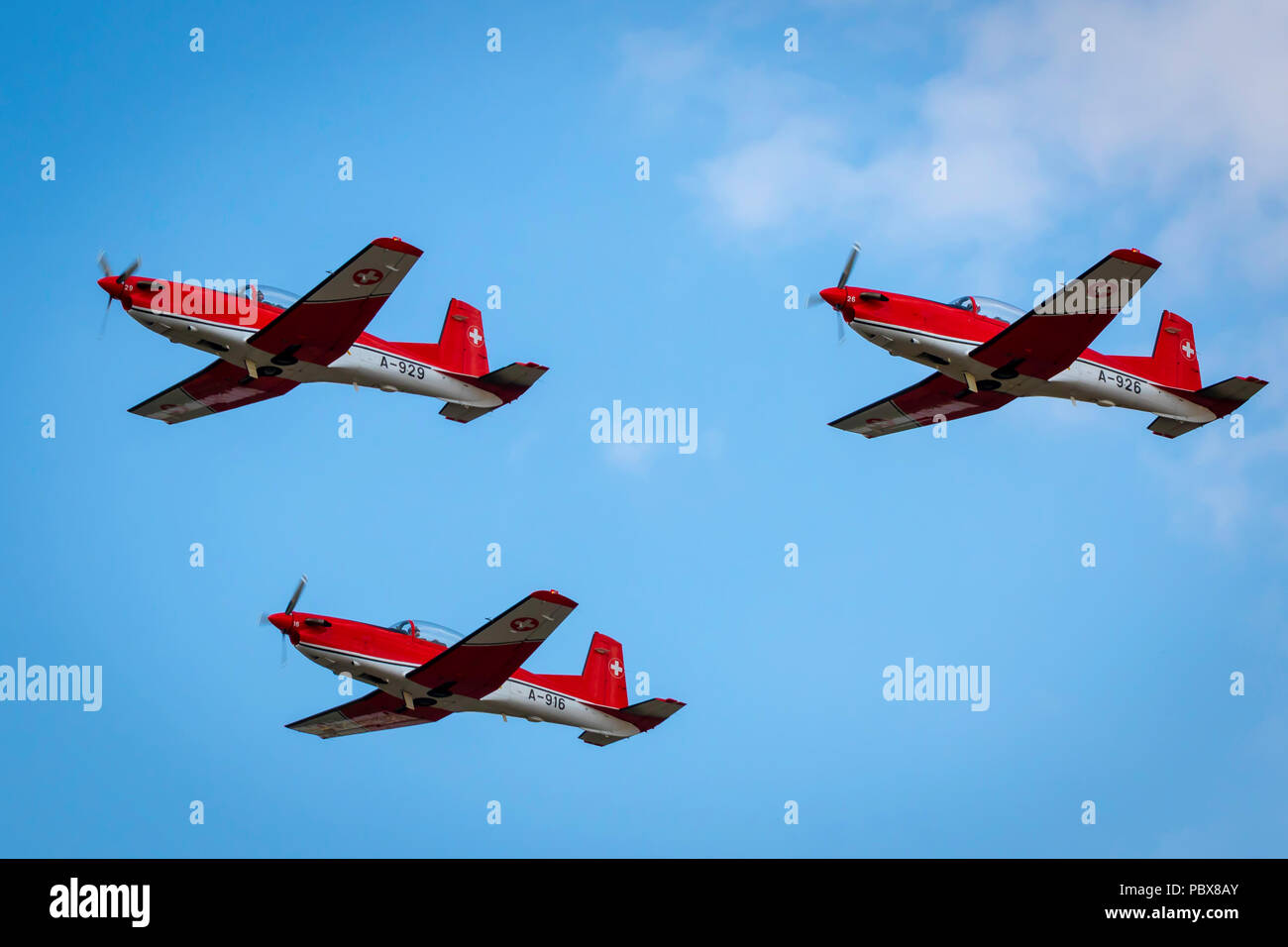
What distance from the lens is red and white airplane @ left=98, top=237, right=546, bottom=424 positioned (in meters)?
31.4

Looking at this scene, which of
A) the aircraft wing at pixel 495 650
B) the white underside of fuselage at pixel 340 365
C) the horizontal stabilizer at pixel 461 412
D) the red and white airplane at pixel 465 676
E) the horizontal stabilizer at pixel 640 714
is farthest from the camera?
the horizontal stabilizer at pixel 461 412

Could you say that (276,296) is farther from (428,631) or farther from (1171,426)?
(1171,426)

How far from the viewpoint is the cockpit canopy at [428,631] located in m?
32.3

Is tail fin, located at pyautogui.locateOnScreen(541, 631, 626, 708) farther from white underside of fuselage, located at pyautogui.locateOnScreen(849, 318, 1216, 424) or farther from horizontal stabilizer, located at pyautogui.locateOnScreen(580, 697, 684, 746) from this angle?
white underside of fuselage, located at pyautogui.locateOnScreen(849, 318, 1216, 424)

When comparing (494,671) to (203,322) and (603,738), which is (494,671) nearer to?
(603,738)

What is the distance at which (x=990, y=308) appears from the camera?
3253 centimetres

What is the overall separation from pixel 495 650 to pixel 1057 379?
40.8 feet

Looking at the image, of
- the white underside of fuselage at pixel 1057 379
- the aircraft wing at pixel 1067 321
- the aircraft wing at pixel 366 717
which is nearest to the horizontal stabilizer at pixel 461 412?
the aircraft wing at pixel 366 717

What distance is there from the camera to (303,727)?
35875 millimetres

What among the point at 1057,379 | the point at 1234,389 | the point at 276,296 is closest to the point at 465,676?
the point at 276,296

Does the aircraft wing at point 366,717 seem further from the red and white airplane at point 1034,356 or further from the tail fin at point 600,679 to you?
the red and white airplane at point 1034,356

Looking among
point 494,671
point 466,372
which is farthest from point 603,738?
point 466,372

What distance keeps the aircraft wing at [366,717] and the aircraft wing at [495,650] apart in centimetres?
282
